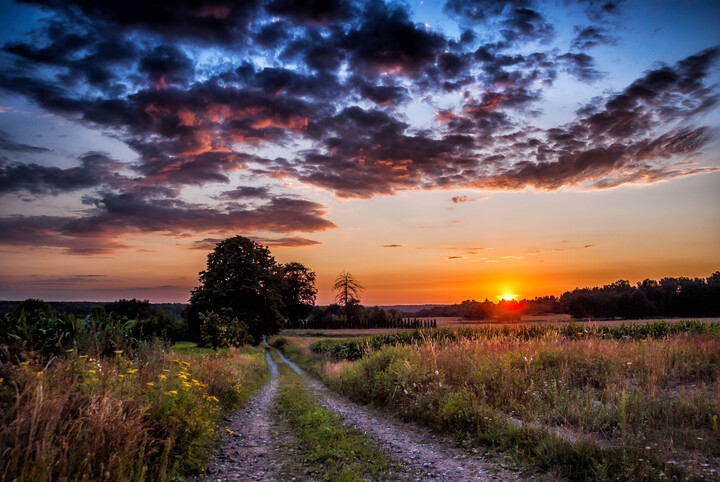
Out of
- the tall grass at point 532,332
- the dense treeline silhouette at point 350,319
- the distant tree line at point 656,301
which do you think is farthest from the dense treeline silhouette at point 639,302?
the tall grass at point 532,332

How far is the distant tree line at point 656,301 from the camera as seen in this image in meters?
56.4

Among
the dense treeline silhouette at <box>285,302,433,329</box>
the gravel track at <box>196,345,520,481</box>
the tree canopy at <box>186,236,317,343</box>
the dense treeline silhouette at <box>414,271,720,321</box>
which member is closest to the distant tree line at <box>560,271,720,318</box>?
the dense treeline silhouette at <box>414,271,720,321</box>

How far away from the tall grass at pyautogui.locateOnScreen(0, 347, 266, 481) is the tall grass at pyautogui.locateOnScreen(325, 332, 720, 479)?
5.36 metres

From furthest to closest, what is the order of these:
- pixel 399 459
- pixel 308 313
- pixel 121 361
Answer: pixel 308 313 < pixel 121 361 < pixel 399 459

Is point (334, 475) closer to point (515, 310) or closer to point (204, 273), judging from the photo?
point (204, 273)

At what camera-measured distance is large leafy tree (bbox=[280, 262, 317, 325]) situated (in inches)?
2904

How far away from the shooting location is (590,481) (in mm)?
5129

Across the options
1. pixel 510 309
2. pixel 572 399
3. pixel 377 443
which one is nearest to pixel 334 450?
pixel 377 443

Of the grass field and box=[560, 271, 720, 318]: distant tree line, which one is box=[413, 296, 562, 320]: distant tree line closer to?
box=[560, 271, 720, 318]: distant tree line

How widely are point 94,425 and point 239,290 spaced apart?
118ft

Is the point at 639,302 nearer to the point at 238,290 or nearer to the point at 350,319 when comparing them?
the point at 350,319

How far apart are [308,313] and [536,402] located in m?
70.4

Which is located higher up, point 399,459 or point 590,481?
point 590,481

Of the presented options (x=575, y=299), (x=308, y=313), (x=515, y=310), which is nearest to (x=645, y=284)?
(x=575, y=299)
